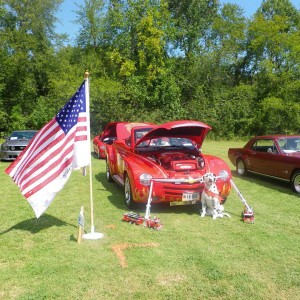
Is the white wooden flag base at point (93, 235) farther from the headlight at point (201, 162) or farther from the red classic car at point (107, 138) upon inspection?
the red classic car at point (107, 138)

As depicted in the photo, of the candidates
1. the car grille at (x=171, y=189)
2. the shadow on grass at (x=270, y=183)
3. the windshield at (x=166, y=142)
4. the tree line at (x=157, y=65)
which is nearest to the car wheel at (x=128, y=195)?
the car grille at (x=171, y=189)

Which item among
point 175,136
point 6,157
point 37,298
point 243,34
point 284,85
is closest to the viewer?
point 37,298

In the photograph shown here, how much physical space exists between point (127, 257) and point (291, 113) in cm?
3117

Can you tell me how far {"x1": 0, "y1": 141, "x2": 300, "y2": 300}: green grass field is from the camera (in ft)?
12.5

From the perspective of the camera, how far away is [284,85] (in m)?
35.1

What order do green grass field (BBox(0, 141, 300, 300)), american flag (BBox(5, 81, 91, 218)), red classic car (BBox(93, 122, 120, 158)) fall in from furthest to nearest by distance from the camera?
red classic car (BBox(93, 122, 120, 158)) → american flag (BBox(5, 81, 91, 218)) → green grass field (BBox(0, 141, 300, 300))

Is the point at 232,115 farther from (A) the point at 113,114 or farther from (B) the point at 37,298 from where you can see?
(B) the point at 37,298

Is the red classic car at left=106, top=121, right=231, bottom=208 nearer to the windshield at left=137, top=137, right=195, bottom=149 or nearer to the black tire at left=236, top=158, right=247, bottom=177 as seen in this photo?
the windshield at left=137, top=137, right=195, bottom=149

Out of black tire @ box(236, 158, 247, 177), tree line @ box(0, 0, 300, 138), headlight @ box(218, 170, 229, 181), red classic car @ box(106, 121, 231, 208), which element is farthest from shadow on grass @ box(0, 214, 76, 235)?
tree line @ box(0, 0, 300, 138)

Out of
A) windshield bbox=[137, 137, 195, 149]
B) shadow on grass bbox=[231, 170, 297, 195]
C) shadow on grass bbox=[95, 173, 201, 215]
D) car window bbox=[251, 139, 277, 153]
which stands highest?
windshield bbox=[137, 137, 195, 149]

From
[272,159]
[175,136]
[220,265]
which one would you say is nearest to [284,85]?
[272,159]

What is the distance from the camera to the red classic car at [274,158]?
8.85 metres

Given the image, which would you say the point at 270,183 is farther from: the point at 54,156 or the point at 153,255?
the point at 54,156

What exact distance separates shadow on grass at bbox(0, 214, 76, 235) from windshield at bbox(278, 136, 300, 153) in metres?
6.22
